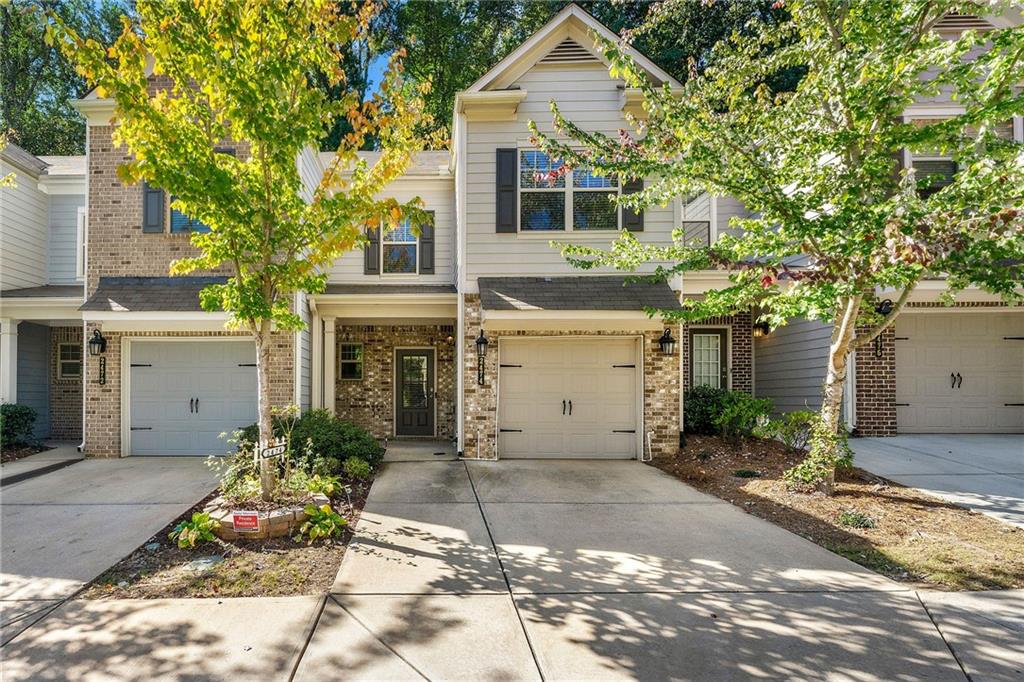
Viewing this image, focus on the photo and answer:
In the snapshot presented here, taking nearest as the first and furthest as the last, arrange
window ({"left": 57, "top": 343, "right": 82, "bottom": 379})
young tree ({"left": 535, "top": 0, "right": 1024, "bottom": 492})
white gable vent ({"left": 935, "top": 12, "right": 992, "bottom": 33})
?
young tree ({"left": 535, "top": 0, "right": 1024, "bottom": 492}), white gable vent ({"left": 935, "top": 12, "right": 992, "bottom": 33}), window ({"left": 57, "top": 343, "right": 82, "bottom": 379})

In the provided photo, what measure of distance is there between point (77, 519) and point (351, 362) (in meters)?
6.47

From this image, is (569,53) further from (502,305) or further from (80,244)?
(80,244)

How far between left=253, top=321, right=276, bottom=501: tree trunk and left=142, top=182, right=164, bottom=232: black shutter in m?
5.44

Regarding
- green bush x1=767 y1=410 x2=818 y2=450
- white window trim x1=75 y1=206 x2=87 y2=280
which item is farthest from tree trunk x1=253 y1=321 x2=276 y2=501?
white window trim x1=75 y1=206 x2=87 y2=280

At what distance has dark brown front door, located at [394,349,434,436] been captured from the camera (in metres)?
11.6

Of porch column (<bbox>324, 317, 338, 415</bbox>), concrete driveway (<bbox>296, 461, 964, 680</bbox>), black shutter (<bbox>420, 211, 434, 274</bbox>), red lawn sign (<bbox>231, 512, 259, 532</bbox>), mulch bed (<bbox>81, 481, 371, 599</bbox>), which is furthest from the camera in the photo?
black shutter (<bbox>420, 211, 434, 274</bbox>)

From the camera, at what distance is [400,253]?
452 inches

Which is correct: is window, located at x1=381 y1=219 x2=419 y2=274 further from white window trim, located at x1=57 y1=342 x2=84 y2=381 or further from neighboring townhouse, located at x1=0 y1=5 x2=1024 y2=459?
white window trim, located at x1=57 y1=342 x2=84 y2=381

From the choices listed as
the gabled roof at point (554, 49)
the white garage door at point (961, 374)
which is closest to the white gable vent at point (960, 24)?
the white garage door at point (961, 374)

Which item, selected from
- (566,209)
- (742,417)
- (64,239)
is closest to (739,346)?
(742,417)

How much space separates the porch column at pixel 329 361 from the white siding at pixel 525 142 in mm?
3525

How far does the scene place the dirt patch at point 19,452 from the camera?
8441mm

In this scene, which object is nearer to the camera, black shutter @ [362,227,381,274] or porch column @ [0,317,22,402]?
porch column @ [0,317,22,402]

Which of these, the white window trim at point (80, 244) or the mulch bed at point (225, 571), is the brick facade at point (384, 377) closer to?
the white window trim at point (80, 244)
